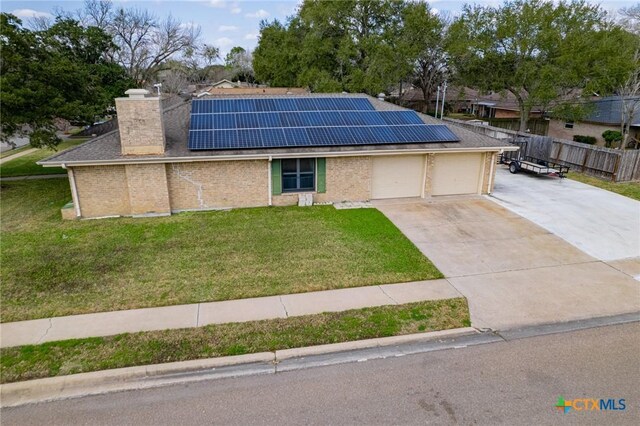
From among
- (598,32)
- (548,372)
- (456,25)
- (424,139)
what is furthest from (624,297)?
(456,25)

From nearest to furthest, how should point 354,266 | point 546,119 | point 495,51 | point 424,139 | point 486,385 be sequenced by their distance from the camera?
point 486,385
point 354,266
point 424,139
point 495,51
point 546,119

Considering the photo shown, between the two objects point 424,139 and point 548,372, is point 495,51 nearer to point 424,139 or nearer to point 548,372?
point 424,139

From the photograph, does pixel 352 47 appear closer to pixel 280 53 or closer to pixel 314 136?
pixel 280 53

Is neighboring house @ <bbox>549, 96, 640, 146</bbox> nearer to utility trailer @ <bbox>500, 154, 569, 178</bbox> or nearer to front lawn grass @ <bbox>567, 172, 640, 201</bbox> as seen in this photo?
utility trailer @ <bbox>500, 154, 569, 178</bbox>

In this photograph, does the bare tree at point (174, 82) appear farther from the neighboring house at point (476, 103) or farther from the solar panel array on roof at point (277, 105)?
the solar panel array on roof at point (277, 105)

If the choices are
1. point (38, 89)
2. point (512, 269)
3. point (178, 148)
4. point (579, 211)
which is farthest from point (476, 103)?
point (38, 89)

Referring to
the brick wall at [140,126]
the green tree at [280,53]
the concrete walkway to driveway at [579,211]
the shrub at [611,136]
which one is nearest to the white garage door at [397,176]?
the concrete walkway to driveway at [579,211]

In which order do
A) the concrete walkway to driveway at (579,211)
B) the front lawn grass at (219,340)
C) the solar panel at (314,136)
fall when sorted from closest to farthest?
1. the front lawn grass at (219,340)
2. the concrete walkway to driveway at (579,211)
3. the solar panel at (314,136)
